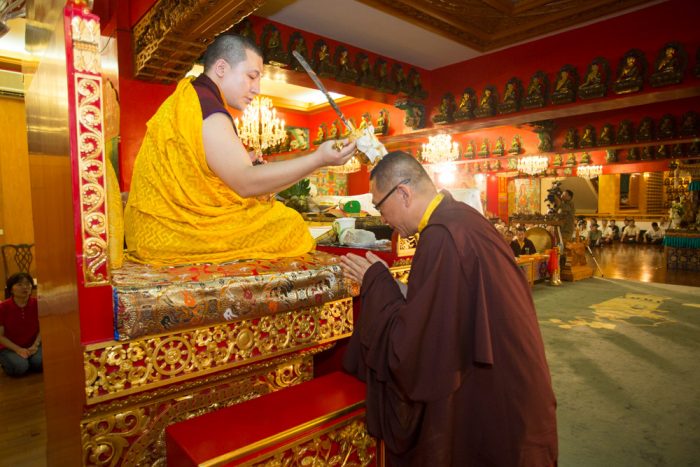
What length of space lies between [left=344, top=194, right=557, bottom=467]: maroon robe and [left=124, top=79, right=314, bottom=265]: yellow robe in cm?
80

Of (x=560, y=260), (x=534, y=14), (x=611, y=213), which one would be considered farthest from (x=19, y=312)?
(x=611, y=213)

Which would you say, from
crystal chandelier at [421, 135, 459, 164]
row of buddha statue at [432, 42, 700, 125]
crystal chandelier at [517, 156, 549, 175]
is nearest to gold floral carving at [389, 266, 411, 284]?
row of buddha statue at [432, 42, 700, 125]

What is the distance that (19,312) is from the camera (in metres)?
3.54

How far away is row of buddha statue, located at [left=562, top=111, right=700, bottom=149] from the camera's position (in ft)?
23.9

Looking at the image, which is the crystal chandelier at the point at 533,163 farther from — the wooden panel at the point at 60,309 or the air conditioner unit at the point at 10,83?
the air conditioner unit at the point at 10,83

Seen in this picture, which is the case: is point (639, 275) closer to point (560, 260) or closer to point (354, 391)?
point (560, 260)

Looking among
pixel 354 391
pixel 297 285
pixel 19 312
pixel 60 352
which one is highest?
pixel 297 285

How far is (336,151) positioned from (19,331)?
141 inches

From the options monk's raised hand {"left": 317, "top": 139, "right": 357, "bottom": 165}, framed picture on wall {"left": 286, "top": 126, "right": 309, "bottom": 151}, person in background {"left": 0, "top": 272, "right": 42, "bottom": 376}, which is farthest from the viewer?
framed picture on wall {"left": 286, "top": 126, "right": 309, "bottom": 151}

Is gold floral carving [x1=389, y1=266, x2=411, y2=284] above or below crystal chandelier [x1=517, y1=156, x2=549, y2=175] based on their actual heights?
below

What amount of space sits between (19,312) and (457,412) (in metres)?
3.96

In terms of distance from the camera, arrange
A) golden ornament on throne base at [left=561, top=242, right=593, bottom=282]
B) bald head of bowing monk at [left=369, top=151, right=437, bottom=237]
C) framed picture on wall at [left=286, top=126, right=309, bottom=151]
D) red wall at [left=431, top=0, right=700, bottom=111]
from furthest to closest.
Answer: framed picture on wall at [left=286, top=126, right=309, bottom=151], golden ornament on throne base at [left=561, top=242, right=593, bottom=282], red wall at [left=431, top=0, right=700, bottom=111], bald head of bowing monk at [left=369, top=151, right=437, bottom=237]

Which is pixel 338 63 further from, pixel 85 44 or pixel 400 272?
pixel 85 44

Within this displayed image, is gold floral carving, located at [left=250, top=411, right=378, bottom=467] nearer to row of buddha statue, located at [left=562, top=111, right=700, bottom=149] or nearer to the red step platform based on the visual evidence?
the red step platform
